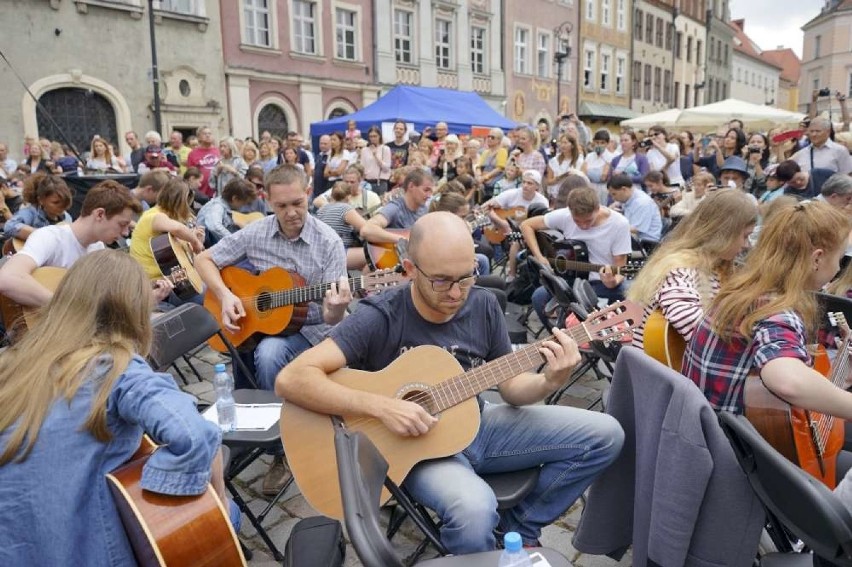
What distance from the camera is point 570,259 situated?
5.34m

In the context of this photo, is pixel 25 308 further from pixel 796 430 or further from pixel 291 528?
pixel 796 430

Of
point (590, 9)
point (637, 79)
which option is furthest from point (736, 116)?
point (637, 79)

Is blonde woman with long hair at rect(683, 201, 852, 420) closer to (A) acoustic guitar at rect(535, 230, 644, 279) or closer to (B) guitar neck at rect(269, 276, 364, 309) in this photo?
(B) guitar neck at rect(269, 276, 364, 309)

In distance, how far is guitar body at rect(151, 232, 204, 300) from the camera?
16.0ft

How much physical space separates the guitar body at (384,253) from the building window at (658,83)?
40.8 metres

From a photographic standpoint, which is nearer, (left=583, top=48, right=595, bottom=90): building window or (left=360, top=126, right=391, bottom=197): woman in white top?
(left=360, top=126, right=391, bottom=197): woman in white top

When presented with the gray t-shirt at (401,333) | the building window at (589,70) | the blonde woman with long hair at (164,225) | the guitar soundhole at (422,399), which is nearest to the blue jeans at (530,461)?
the guitar soundhole at (422,399)

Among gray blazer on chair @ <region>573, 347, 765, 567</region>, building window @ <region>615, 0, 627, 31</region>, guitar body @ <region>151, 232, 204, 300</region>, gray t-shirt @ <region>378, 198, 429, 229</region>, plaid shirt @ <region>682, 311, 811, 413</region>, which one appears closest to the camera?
gray blazer on chair @ <region>573, 347, 765, 567</region>

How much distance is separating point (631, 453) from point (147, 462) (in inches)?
66.2

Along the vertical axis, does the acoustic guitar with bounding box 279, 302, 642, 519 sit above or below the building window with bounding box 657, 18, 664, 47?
below

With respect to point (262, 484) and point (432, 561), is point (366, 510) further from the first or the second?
point (262, 484)

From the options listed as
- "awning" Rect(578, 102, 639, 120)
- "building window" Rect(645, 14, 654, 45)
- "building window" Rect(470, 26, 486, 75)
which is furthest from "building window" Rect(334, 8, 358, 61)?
"building window" Rect(645, 14, 654, 45)

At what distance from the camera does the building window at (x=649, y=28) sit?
39.7 m

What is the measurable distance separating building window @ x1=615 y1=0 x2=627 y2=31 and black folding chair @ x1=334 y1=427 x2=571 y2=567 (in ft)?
130
